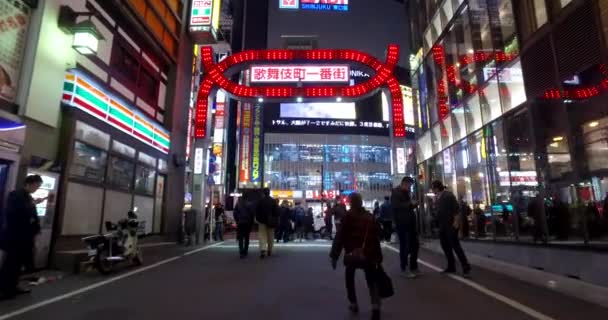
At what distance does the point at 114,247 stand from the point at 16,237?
2361 mm

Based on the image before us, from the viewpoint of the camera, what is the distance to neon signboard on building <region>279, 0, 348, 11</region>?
96.1 feet

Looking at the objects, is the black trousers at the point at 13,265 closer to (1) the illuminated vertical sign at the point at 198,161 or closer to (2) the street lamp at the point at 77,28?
(2) the street lamp at the point at 77,28

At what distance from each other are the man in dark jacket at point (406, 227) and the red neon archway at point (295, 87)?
922 centimetres

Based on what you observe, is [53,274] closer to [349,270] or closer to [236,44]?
[349,270]

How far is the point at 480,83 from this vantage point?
1168 cm

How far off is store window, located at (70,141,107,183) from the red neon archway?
21.2 ft

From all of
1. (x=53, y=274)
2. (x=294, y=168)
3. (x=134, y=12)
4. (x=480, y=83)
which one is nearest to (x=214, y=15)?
(x=134, y=12)

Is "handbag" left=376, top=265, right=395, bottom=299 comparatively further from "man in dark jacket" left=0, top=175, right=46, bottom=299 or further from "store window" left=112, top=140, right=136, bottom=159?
"store window" left=112, top=140, right=136, bottom=159

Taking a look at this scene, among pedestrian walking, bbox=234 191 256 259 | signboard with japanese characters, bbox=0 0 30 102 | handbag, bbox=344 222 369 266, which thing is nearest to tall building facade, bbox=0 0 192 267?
signboard with japanese characters, bbox=0 0 30 102

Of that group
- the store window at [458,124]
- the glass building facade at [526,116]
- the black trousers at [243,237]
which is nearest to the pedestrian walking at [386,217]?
the glass building facade at [526,116]

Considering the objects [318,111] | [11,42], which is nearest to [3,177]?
[11,42]

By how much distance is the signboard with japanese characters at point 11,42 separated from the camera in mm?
7352

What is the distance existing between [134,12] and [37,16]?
429 centimetres

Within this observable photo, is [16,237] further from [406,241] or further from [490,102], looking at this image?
[490,102]
